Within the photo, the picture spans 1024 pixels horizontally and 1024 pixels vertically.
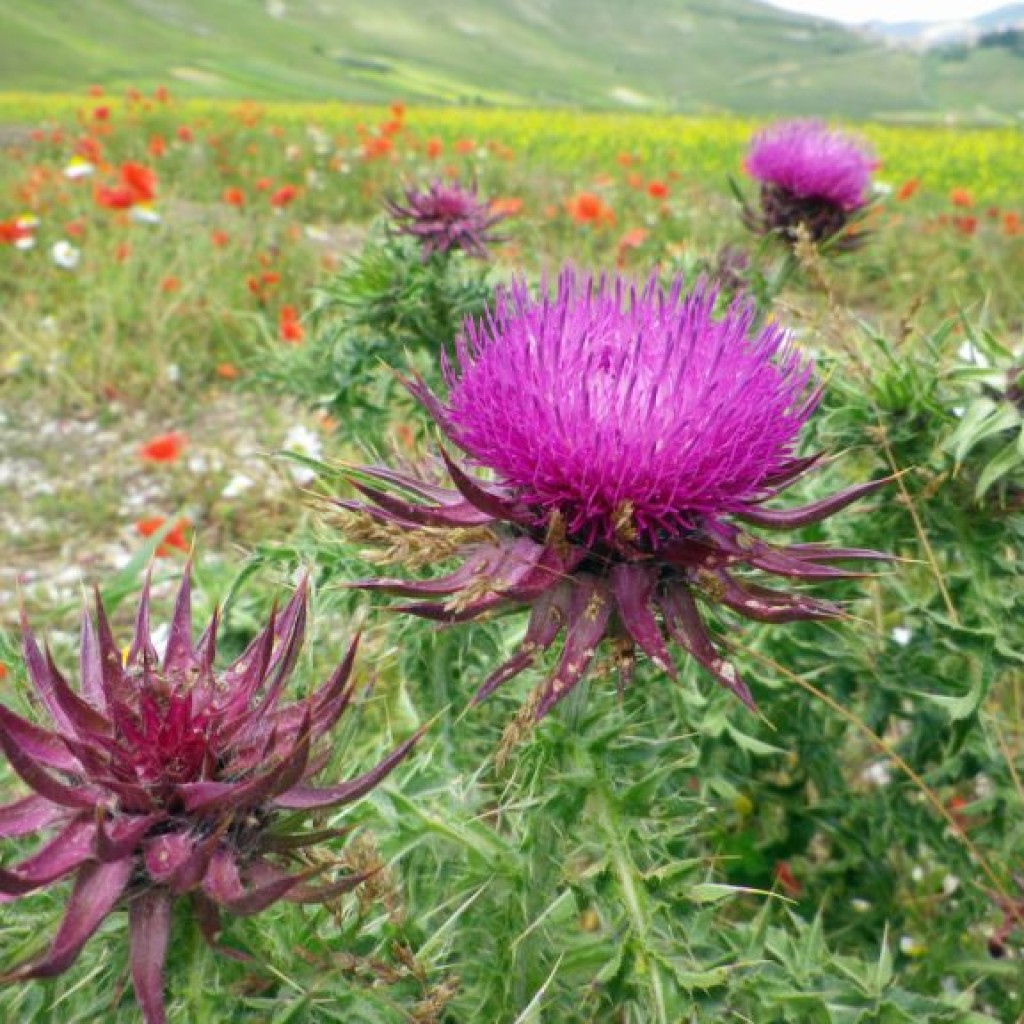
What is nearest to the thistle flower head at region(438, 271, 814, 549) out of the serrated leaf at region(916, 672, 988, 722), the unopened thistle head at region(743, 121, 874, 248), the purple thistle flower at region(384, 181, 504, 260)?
the serrated leaf at region(916, 672, 988, 722)

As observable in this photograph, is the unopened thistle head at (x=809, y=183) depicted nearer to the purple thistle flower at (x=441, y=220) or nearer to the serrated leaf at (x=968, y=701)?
the purple thistle flower at (x=441, y=220)

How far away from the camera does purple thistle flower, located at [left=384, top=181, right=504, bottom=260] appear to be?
377 centimetres

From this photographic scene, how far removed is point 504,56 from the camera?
388ft

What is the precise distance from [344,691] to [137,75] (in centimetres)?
4764

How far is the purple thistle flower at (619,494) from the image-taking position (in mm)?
1731

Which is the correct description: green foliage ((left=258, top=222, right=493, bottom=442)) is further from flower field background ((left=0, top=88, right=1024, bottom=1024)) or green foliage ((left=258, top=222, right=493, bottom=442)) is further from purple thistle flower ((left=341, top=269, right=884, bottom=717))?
purple thistle flower ((left=341, top=269, right=884, bottom=717))

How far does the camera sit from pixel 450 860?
2.25m

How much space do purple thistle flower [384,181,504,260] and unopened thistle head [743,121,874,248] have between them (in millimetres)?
1268

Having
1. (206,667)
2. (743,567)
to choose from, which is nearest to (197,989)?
(206,667)

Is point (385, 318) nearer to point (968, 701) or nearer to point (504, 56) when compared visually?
point (968, 701)

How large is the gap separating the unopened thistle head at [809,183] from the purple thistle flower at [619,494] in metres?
2.67

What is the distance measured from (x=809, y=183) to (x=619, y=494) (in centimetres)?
308

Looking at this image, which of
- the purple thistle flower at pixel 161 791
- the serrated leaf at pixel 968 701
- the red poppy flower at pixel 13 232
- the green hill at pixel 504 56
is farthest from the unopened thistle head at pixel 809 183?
the green hill at pixel 504 56

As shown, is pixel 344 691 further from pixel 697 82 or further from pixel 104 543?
pixel 697 82
